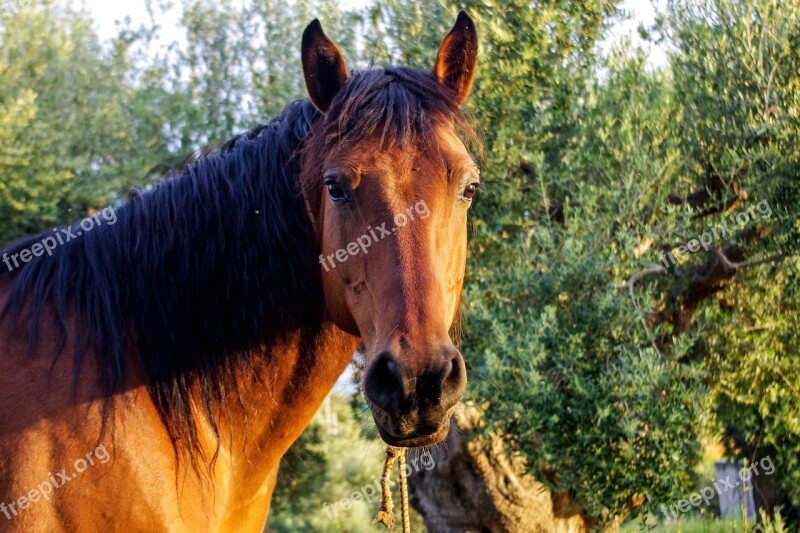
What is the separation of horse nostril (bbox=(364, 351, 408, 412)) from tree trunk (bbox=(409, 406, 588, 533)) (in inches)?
194

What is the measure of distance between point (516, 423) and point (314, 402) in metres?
3.32

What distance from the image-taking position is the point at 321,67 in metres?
2.98

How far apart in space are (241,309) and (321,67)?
0.98 metres

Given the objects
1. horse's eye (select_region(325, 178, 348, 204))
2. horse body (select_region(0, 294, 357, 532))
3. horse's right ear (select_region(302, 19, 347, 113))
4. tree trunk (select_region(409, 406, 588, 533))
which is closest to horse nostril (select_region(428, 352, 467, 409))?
horse's eye (select_region(325, 178, 348, 204))

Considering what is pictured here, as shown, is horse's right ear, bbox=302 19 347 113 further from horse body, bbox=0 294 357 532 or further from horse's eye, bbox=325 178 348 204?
horse body, bbox=0 294 357 532

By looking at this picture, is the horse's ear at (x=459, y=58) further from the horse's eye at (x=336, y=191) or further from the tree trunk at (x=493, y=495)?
the tree trunk at (x=493, y=495)

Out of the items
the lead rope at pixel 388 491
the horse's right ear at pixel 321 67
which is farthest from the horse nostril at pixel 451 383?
the horse's right ear at pixel 321 67

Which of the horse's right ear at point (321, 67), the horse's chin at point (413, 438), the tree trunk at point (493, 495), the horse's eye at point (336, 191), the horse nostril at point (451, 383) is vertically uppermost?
the horse's right ear at point (321, 67)

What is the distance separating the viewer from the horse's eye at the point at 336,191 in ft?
8.82

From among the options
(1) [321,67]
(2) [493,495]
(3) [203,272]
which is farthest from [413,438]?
(2) [493,495]

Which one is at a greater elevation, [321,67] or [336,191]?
[321,67]

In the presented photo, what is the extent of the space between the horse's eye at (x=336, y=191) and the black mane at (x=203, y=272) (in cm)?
19

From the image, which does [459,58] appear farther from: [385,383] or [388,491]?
[388,491]

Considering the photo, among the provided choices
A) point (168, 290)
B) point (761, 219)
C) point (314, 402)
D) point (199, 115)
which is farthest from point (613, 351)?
point (199, 115)
